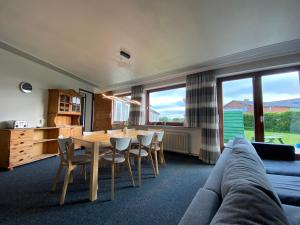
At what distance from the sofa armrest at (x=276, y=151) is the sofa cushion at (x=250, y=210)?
2.15 m

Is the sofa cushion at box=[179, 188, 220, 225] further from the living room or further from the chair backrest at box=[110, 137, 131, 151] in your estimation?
the chair backrest at box=[110, 137, 131, 151]

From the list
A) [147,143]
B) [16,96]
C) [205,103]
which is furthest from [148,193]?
[16,96]

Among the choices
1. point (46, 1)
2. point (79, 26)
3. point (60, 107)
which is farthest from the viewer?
point (60, 107)

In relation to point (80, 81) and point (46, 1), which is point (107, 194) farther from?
point (80, 81)

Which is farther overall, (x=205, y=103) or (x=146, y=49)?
(x=205, y=103)

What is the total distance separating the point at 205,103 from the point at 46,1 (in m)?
3.39

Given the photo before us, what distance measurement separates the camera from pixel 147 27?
2238 mm

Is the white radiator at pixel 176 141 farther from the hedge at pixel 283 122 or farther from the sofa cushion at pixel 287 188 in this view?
the sofa cushion at pixel 287 188

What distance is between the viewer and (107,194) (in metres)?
1.99

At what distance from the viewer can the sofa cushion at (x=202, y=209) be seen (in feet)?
2.06

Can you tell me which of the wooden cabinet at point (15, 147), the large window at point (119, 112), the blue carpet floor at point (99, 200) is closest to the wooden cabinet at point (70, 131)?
the wooden cabinet at point (15, 147)

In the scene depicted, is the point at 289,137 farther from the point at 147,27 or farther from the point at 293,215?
the point at 147,27

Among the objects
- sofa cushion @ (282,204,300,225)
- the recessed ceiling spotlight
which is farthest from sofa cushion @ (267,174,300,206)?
the recessed ceiling spotlight

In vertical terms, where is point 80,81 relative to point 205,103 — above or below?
above
